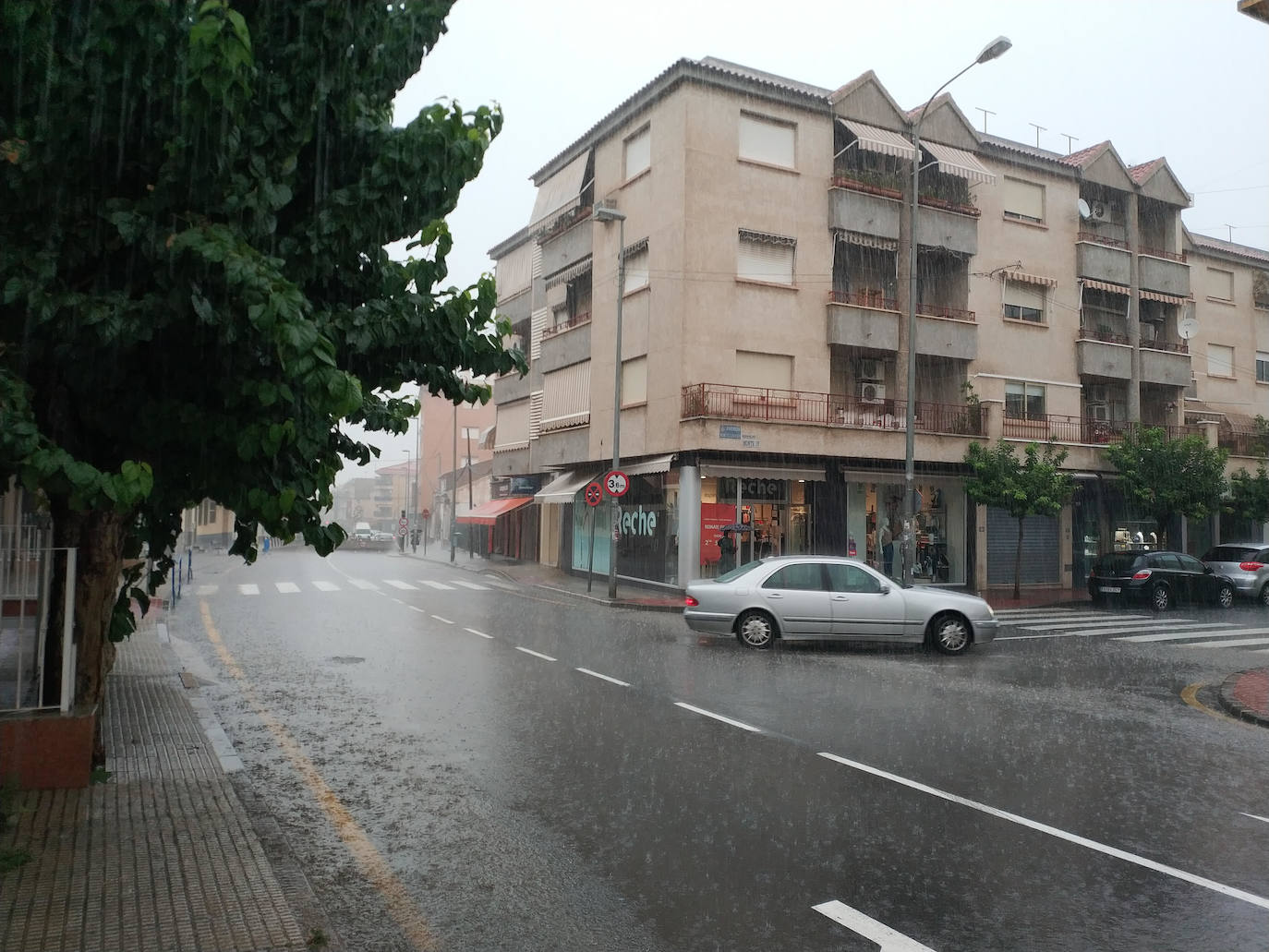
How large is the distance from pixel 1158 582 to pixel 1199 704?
14.0 m

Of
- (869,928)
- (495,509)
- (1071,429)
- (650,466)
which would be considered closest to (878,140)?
(650,466)

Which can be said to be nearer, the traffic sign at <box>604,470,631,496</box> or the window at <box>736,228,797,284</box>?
the traffic sign at <box>604,470,631,496</box>

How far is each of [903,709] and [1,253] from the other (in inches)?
343

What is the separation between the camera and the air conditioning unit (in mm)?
26906

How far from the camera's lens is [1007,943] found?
4340mm

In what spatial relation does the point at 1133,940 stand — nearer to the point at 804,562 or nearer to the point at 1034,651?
the point at 804,562

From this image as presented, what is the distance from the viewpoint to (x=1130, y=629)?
62.9 ft

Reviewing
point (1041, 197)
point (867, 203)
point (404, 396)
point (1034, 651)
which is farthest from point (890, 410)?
point (404, 396)

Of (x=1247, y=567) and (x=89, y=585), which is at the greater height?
(x=89, y=585)

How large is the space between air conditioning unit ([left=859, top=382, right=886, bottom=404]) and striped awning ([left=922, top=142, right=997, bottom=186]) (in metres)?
6.32

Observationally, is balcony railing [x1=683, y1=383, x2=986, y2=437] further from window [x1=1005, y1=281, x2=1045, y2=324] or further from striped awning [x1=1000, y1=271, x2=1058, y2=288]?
striped awning [x1=1000, y1=271, x2=1058, y2=288]

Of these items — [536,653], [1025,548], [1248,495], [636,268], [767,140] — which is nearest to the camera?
[536,653]

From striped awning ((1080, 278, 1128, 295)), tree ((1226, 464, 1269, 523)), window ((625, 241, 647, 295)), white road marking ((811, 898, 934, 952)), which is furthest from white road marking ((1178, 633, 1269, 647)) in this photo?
striped awning ((1080, 278, 1128, 295))

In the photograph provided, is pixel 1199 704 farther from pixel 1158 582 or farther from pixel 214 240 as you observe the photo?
pixel 1158 582
